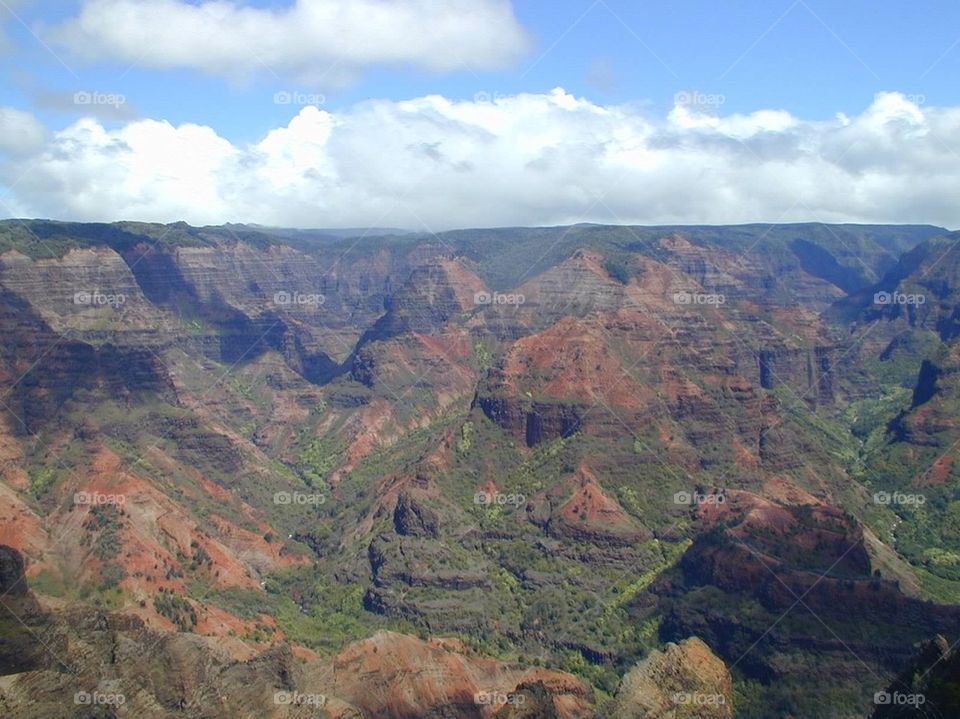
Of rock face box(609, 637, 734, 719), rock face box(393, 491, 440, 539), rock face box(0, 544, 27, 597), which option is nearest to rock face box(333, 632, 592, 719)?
rock face box(609, 637, 734, 719)

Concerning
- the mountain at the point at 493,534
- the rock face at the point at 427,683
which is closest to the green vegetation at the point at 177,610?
the mountain at the point at 493,534

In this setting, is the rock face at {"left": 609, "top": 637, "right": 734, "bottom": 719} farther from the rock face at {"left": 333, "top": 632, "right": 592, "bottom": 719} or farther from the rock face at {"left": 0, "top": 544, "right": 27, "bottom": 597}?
the rock face at {"left": 0, "top": 544, "right": 27, "bottom": 597}

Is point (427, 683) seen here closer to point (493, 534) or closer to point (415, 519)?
point (415, 519)

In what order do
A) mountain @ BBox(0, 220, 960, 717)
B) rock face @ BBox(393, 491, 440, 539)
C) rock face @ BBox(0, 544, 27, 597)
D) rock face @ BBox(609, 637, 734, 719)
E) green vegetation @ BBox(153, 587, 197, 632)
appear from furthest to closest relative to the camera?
rock face @ BBox(393, 491, 440, 539) → green vegetation @ BBox(153, 587, 197, 632) → mountain @ BBox(0, 220, 960, 717) → rock face @ BBox(0, 544, 27, 597) → rock face @ BBox(609, 637, 734, 719)

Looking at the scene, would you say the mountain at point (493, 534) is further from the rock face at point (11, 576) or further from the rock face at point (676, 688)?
the rock face at point (11, 576)

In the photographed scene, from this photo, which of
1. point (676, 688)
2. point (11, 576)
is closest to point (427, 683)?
point (676, 688)

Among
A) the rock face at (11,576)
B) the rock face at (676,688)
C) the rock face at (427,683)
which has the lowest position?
the rock face at (427,683)
